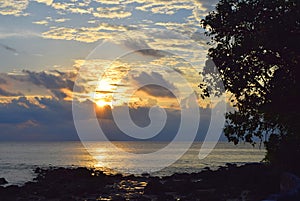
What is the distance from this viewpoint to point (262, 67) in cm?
2884

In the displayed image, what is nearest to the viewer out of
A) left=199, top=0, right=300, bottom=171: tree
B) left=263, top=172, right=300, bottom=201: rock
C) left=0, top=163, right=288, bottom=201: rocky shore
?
left=263, top=172, right=300, bottom=201: rock

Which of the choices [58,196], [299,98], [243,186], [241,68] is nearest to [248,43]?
[241,68]

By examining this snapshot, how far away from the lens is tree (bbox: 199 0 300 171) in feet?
89.0

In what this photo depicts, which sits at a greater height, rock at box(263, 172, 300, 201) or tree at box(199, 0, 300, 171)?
tree at box(199, 0, 300, 171)

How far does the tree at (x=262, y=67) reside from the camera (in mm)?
27125

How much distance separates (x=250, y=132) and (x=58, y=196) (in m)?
17.2

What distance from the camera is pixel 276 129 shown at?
29734 millimetres

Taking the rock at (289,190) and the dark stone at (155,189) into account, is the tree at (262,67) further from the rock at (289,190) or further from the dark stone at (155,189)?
the dark stone at (155,189)

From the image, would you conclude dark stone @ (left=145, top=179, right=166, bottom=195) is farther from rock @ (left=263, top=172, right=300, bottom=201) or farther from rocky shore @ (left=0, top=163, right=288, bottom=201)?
rock @ (left=263, top=172, right=300, bottom=201)

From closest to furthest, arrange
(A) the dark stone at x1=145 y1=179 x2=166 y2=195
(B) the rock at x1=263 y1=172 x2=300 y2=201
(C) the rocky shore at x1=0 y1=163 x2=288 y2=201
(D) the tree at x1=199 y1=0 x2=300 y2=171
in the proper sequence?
1. (B) the rock at x1=263 y1=172 x2=300 y2=201
2. (D) the tree at x1=199 y1=0 x2=300 y2=171
3. (C) the rocky shore at x1=0 y1=163 x2=288 y2=201
4. (A) the dark stone at x1=145 y1=179 x2=166 y2=195

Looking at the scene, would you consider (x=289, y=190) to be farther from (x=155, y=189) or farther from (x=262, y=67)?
(x=155, y=189)

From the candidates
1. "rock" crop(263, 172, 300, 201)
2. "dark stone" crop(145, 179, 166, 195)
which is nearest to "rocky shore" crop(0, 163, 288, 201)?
"dark stone" crop(145, 179, 166, 195)

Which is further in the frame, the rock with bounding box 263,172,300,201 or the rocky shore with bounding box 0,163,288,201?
the rocky shore with bounding box 0,163,288,201

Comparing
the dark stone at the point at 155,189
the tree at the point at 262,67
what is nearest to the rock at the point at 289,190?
the tree at the point at 262,67
